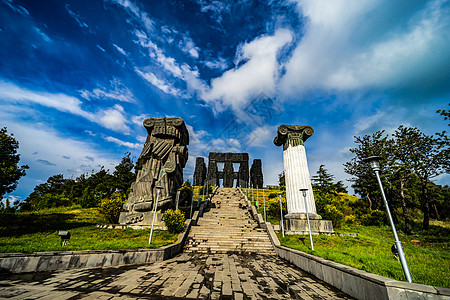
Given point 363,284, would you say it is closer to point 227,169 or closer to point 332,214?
point 332,214

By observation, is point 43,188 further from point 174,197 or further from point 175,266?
point 175,266

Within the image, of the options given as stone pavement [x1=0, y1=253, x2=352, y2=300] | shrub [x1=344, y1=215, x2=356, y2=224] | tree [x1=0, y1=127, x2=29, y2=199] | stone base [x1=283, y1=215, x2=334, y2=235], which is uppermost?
tree [x1=0, y1=127, x2=29, y2=199]

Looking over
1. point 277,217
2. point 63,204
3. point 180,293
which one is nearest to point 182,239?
point 180,293

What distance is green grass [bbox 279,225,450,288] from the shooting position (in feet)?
10.5

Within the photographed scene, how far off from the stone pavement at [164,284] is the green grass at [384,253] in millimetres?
910

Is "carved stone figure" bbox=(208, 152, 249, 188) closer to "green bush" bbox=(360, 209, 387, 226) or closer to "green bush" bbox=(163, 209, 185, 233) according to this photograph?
"green bush" bbox=(360, 209, 387, 226)

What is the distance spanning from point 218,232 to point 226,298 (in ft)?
21.1

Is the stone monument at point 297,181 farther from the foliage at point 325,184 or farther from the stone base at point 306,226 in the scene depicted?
the foliage at point 325,184

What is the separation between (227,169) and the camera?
27.8 m

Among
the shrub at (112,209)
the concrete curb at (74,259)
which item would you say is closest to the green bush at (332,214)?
the concrete curb at (74,259)

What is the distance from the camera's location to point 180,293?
123 inches

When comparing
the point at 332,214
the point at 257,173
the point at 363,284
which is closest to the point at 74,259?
the point at 363,284

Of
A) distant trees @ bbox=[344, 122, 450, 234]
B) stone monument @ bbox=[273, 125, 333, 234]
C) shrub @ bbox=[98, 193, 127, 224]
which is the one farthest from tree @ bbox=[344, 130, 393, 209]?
shrub @ bbox=[98, 193, 127, 224]

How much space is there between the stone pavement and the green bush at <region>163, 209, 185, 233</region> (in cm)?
350
